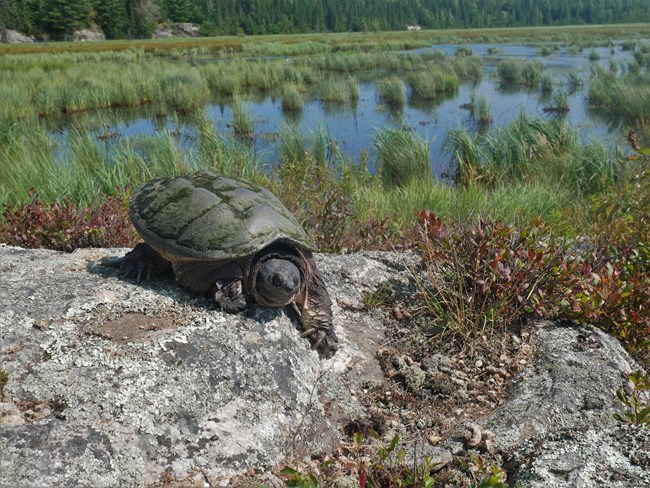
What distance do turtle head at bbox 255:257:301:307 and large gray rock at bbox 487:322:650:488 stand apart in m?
1.10

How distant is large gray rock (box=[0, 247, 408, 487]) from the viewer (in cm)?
202

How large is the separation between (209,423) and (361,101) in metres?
17.9

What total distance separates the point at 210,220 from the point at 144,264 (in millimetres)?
546

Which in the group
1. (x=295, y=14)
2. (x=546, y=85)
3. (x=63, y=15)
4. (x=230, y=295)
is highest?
(x=295, y=14)

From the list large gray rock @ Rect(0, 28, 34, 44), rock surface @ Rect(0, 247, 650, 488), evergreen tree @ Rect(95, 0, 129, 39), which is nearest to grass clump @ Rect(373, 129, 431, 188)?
rock surface @ Rect(0, 247, 650, 488)

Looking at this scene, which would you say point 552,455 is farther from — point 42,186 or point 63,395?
point 42,186

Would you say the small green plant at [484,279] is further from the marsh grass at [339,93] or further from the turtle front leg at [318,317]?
the marsh grass at [339,93]

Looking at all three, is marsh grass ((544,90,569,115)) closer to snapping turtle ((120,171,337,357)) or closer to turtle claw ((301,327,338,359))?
snapping turtle ((120,171,337,357))

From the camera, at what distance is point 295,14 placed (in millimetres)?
104312

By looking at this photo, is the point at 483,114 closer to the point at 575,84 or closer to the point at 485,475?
the point at 575,84

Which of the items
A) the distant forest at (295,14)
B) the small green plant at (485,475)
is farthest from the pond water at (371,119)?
the distant forest at (295,14)

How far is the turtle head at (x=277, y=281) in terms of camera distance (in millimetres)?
2656

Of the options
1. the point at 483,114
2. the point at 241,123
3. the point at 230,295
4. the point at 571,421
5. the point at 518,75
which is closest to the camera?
the point at 571,421

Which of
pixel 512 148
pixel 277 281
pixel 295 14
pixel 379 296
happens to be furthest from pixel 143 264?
pixel 295 14
